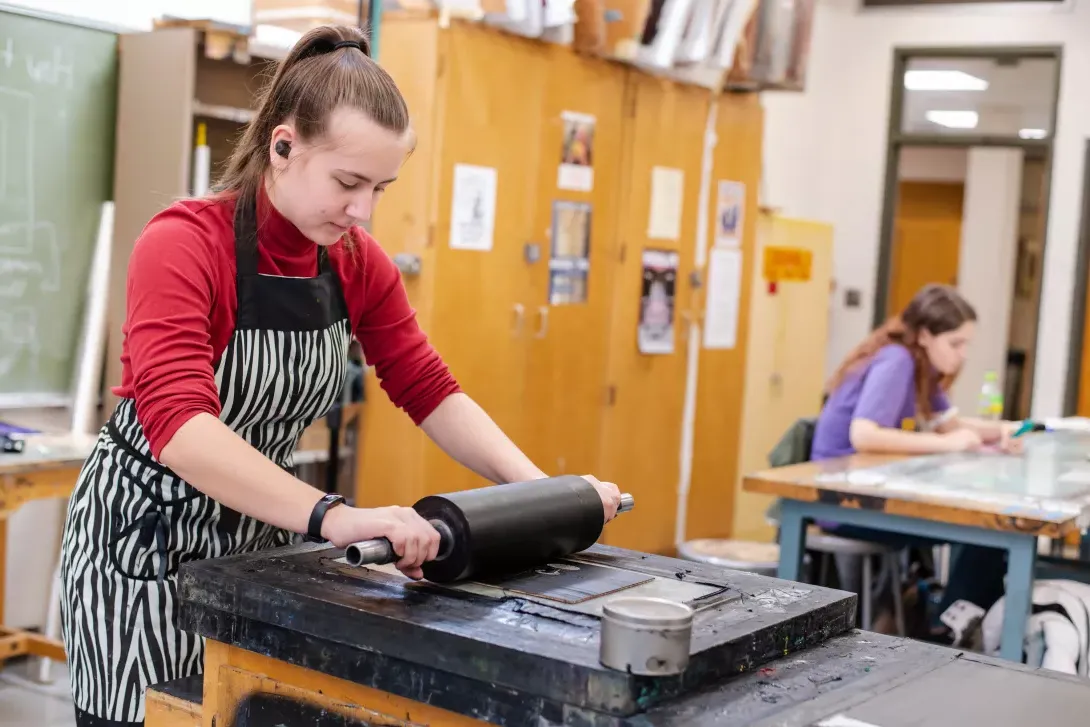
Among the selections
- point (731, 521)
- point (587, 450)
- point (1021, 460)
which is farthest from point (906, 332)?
point (731, 521)

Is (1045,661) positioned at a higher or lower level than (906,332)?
lower

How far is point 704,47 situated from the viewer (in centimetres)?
468

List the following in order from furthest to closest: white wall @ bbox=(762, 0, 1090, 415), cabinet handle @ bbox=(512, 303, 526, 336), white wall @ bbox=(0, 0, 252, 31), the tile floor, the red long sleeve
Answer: white wall @ bbox=(762, 0, 1090, 415)
cabinet handle @ bbox=(512, 303, 526, 336)
white wall @ bbox=(0, 0, 252, 31)
the tile floor
the red long sleeve

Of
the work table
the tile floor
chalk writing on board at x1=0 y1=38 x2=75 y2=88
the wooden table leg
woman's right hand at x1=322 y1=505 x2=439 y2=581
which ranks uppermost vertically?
chalk writing on board at x1=0 y1=38 x2=75 y2=88

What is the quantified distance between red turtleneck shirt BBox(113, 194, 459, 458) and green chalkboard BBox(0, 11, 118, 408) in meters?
1.93

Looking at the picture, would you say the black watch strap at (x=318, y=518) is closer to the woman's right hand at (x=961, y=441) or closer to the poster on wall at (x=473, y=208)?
the poster on wall at (x=473, y=208)

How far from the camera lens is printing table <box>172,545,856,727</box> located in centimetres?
119

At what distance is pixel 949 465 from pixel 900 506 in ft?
2.13

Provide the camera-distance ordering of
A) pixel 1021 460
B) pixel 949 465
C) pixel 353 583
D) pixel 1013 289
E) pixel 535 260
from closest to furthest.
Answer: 1. pixel 353 583
2. pixel 949 465
3. pixel 1021 460
4. pixel 535 260
5. pixel 1013 289

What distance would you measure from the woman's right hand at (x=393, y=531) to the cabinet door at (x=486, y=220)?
2471mm

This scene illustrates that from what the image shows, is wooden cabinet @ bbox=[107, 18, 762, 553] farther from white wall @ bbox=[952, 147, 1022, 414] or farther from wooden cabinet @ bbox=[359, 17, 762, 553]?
white wall @ bbox=[952, 147, 1022, 414]

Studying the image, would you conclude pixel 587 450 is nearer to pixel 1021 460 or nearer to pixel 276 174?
pixel 1021 460

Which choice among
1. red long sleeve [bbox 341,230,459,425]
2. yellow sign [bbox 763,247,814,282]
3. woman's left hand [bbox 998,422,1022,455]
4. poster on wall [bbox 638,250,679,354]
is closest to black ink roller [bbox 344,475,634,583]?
red long sleeve [bbox 341,230,459,425]

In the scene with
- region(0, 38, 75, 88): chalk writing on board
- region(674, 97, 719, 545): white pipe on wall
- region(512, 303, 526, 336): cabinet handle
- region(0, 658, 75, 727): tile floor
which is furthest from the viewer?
region(674, 97, 719, 545): white pipe on wall
